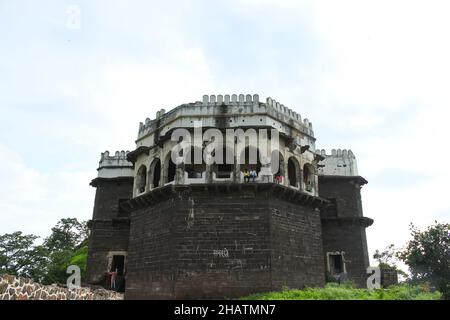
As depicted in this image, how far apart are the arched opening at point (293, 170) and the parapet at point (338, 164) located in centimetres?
357

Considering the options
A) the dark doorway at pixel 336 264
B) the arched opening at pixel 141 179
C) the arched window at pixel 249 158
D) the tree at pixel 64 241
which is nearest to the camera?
the arched window at pixel 249 158

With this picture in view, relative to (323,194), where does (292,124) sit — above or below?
above

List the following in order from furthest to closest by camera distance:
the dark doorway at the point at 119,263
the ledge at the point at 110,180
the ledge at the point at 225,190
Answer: the ledge at the point at 110,180
the dark doorway at the point at 119,263
the ledge at the point at 225,190

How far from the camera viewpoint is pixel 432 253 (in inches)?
621

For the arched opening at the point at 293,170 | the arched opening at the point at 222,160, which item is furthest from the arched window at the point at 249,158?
the arched opening at the point at 293,170

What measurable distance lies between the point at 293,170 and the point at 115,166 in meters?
9.48

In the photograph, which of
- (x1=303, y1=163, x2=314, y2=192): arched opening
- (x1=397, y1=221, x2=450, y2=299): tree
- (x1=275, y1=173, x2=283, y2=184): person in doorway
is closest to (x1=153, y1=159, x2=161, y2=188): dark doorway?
(x1=275, y1=173, x2=283, y2=184): person in doorway

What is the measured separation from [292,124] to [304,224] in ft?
13.8

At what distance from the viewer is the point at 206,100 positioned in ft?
50.9

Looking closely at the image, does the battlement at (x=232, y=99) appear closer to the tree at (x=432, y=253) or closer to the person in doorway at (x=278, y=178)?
the person in doorway at (x=278, y=178)

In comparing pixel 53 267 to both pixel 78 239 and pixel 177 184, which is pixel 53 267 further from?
pixel 177 184

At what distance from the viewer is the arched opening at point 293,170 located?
52.1ft

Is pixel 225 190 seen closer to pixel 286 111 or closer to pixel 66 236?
pixel 286 111
